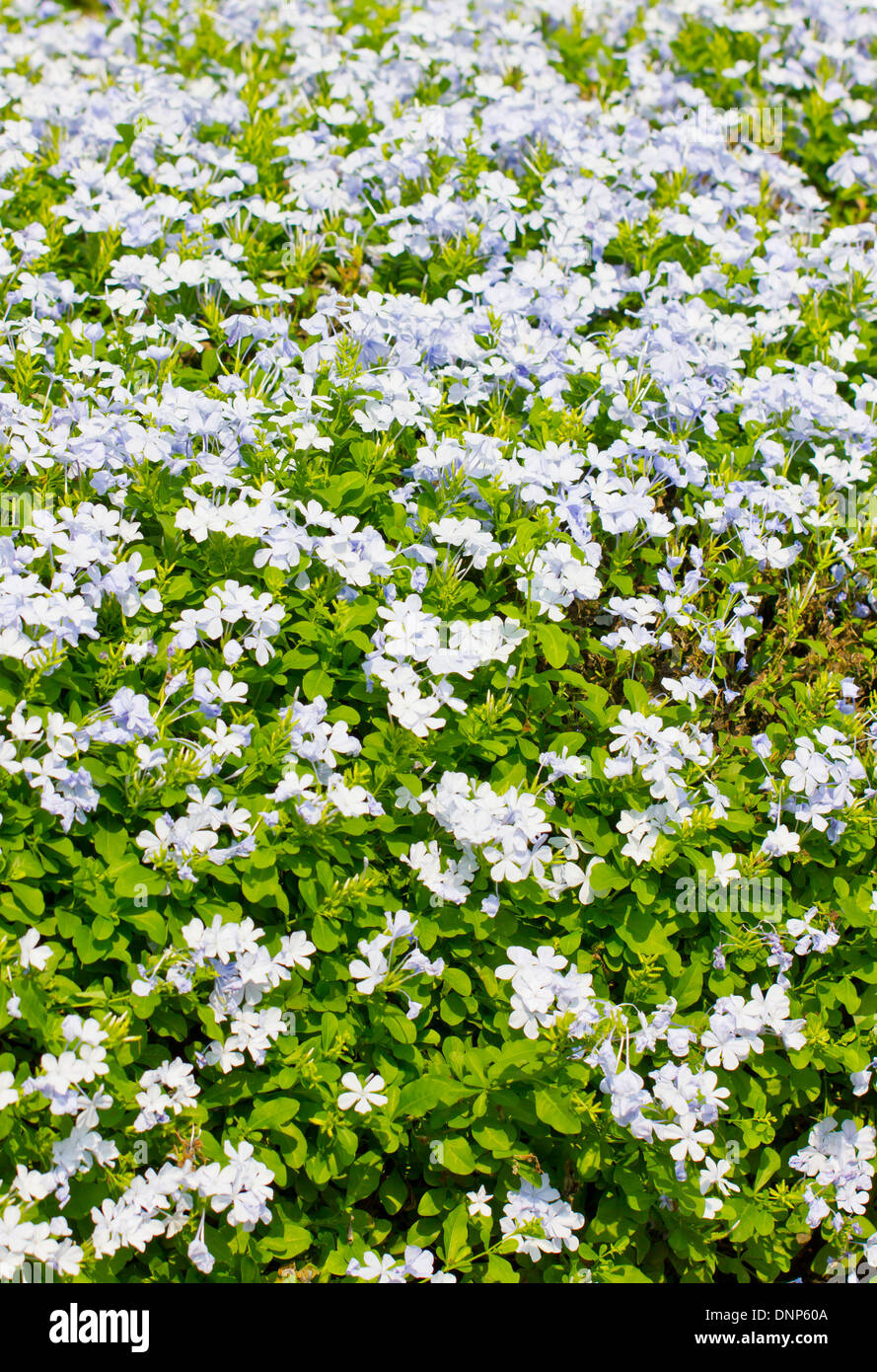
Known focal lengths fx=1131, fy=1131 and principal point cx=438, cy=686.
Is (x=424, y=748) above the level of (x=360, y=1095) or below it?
above

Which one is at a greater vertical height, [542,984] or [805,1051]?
[542,984]

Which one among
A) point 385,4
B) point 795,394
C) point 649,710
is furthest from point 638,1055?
point 385,4

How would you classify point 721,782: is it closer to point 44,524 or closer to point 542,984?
point 542,984

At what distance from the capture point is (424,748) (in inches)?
132

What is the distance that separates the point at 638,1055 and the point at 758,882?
0.72 metres

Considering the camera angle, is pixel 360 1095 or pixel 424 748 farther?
pixel 424 748

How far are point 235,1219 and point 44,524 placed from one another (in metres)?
1.99

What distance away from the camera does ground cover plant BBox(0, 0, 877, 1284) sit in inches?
118

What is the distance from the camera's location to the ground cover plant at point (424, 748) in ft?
9.84

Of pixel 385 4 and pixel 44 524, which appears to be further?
pixel 385 4

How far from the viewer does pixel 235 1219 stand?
9.12 feet
